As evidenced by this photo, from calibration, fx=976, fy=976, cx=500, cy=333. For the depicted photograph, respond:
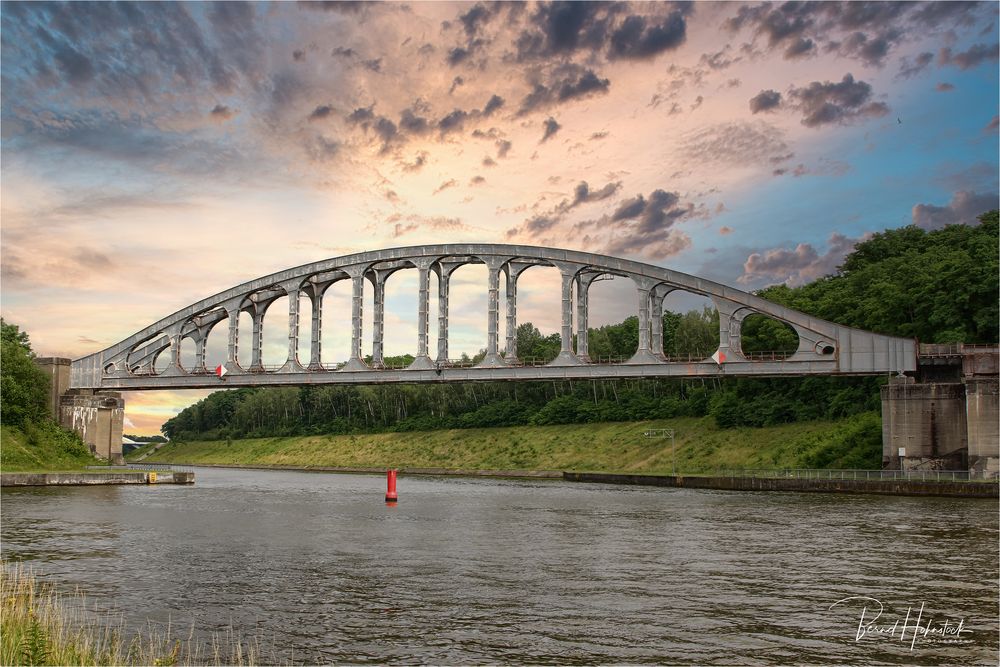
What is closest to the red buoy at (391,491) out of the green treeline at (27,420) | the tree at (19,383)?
the green treeline at (27,420)

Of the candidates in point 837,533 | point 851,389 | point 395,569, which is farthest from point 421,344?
point 395,569

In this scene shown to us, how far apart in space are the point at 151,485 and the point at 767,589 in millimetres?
56961

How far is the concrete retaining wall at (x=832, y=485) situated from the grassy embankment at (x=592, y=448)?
28.6ft

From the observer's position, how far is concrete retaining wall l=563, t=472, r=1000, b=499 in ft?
170

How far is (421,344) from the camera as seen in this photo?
83750 mm

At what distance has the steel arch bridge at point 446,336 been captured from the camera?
70.8 metres

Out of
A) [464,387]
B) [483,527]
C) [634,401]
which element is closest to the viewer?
[483,527]

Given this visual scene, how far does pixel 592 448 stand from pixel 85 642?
3634 inches

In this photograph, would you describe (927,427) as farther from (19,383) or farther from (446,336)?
(19,383)

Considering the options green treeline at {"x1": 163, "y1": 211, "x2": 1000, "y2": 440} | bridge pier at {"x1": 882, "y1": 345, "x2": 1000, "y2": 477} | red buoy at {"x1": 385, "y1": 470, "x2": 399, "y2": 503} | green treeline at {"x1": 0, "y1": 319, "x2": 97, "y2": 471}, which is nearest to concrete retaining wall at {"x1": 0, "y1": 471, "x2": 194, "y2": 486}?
green treeline at {"x1": 0, "y1": 319, "x2": 97, "y2": 471}

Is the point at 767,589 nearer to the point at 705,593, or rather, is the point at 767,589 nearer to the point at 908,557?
the point at 705,593

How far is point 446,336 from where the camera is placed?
278ft

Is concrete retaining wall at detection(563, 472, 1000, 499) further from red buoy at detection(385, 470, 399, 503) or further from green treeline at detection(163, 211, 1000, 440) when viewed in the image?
red buoy at detection(385, 470, 399, 503)

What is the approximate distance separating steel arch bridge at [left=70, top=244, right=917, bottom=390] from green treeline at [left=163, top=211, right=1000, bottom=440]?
7.67 meters
